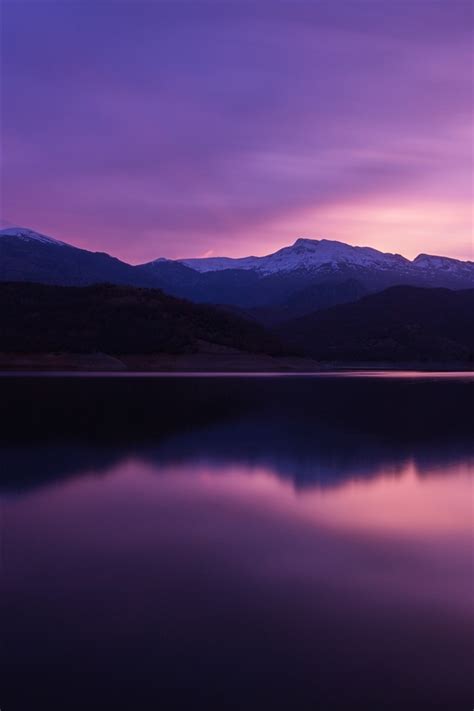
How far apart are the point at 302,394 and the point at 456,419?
2306cm

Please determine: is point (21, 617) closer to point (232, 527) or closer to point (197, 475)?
point (232, 527)

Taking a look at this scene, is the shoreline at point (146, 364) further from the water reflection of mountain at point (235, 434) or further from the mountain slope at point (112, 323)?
the water reflection of mountain at point (235, 434)

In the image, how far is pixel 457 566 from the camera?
1118 centimetres

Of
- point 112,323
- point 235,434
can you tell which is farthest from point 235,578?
point 112,323

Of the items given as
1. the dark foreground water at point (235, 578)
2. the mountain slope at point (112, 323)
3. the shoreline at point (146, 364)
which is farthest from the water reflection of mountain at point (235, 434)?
the mountain slope at point (112, 323)

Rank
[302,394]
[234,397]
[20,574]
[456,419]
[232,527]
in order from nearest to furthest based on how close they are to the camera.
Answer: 1. [20,574]
2. [232,527]
3. [456,419]
4. [234,397]
5. [302,394]

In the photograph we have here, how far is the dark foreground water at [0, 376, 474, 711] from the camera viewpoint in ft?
23.7

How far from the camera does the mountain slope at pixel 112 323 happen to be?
11394 cm

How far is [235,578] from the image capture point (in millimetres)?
10484

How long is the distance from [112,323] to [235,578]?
114034 mm

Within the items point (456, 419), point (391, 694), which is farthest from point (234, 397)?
point (391, 694)

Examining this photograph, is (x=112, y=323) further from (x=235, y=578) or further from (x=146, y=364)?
(x=235, y=578)

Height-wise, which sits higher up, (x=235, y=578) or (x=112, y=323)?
(x=112, y=323)

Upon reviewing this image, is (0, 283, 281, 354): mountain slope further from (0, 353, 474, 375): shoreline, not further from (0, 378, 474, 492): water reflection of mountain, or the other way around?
(0, 378, 474, 492): water reflection of mountain
